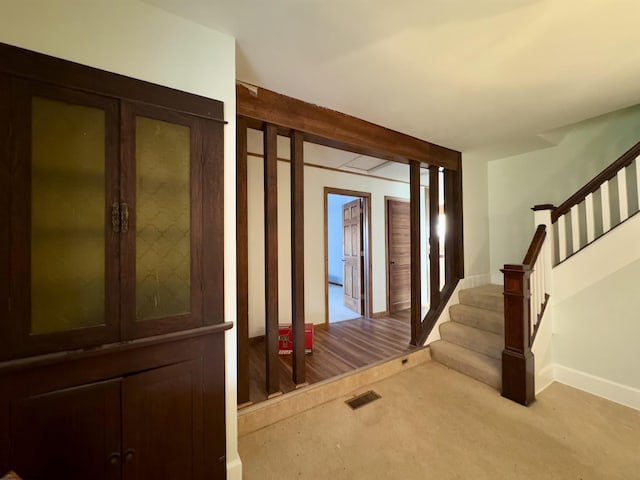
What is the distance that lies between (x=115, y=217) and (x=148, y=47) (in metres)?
0.85

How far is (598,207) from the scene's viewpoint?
2.56 m

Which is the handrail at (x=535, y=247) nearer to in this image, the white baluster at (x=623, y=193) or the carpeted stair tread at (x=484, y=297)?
the white baluster at (x=623, y=193)

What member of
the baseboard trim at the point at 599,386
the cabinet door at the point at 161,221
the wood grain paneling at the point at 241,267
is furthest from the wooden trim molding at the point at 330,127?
the baseboard trim at the point at 599,386

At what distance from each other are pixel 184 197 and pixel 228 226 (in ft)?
0.84

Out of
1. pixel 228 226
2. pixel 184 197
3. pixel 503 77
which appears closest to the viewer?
pixel 184 197

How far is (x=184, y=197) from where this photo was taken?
1.23 metres

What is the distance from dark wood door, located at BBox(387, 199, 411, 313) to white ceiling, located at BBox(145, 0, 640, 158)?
2212 mm

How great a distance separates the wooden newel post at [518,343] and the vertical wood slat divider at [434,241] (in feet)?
2.84

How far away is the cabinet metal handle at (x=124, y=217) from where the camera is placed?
1084mm

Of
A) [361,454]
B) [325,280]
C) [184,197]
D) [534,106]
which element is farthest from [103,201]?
[534,106]

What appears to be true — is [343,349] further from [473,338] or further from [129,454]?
[129,454]

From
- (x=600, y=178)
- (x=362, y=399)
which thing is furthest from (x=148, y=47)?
(x=600, y=178)

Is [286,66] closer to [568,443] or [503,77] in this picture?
[503,77]

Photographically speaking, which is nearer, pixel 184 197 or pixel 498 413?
pixel 184 197
